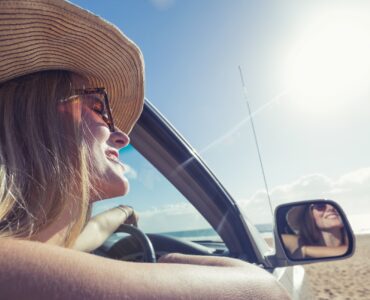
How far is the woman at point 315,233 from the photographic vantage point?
1.66m

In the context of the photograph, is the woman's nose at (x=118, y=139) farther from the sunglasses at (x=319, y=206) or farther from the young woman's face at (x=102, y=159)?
the sunglasses at (x=319, y=206)

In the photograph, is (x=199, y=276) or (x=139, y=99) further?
(x=139, y=99)

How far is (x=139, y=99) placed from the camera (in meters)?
1.92

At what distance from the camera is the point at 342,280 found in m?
14.3

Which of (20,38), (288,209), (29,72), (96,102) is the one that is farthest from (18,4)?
(288,209)

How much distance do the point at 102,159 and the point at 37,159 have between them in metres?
0.29

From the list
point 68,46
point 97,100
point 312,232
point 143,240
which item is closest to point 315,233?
point 312,232

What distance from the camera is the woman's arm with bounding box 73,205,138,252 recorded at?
1.82 m

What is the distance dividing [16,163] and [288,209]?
4.58ft

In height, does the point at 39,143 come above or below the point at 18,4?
below

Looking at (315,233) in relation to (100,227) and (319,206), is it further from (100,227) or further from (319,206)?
(100,227)

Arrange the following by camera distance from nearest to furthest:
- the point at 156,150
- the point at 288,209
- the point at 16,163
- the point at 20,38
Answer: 1. the point at 16,163
2. the point at 20,38
3. the point at 288,209
4. the point at 156,150

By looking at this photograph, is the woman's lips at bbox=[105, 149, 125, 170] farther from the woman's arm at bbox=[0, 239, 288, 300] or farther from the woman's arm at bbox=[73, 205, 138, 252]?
the woman's arm at bbox=[0, 239, 288, 300]

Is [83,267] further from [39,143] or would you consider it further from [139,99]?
[139,99]
